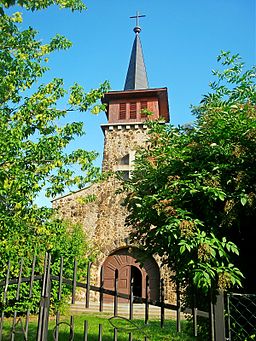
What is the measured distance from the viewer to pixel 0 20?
5211 millimetres

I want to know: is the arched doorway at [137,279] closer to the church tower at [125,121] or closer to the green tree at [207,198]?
the church tower at [125,121]

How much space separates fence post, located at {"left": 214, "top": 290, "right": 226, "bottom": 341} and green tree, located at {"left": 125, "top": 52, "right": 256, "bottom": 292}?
0.23 m

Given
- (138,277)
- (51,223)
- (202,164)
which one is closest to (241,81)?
(202,164)

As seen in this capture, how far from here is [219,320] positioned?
104 inches

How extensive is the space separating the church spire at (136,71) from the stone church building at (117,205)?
9 centimetres

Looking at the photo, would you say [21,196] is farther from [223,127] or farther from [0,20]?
[223,127]

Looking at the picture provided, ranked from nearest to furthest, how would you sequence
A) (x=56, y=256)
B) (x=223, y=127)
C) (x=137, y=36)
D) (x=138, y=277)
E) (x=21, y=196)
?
(x=223, y=127), (x=21, y=196), (x=56, y=256), (x=138, y=277), (x=137, y=36)

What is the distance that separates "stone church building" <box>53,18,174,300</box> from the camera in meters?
15.4

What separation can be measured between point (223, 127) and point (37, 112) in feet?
11.8

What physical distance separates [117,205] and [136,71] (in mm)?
9848

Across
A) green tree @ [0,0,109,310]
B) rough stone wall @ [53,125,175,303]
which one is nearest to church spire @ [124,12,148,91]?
rough stone wall @ [53,125,175,303]

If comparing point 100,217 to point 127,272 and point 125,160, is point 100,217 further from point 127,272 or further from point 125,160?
point 125,160

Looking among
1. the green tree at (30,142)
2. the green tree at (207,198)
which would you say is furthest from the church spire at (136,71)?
the green tree at (207,198)

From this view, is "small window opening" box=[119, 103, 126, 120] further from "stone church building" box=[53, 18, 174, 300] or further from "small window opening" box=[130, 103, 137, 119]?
"small window opening" box=[130, 103, 137, 119]
